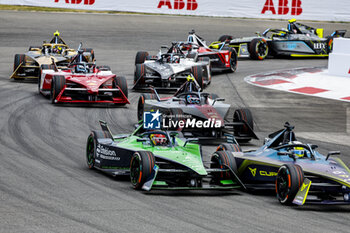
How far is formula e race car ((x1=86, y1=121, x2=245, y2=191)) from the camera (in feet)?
35.2

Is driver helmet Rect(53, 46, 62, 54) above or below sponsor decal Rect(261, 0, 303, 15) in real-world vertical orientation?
below

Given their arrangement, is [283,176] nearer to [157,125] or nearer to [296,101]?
[157,125]

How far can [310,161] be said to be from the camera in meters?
10.7

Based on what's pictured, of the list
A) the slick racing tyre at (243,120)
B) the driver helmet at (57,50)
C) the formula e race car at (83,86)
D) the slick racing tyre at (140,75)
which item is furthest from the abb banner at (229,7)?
the slick racing tyre at (243,120)

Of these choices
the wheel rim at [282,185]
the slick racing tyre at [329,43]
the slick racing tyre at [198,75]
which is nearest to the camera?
the wheel rim at [282,185]

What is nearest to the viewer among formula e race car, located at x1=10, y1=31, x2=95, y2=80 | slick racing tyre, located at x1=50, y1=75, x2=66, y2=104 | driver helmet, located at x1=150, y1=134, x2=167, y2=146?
driver helmet, located at x1=150, y1=134, x2=167, y2=146

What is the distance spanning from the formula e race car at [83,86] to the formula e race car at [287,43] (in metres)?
11.0

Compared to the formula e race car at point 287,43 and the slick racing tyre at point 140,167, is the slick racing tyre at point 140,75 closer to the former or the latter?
the formula e race car at point 287,43

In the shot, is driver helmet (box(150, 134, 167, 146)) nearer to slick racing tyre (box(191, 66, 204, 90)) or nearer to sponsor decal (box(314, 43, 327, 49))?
slick racing tyre (box(191, 66, 204, 90))

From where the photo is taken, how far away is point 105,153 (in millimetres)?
12172

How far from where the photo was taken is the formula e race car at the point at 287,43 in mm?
30766

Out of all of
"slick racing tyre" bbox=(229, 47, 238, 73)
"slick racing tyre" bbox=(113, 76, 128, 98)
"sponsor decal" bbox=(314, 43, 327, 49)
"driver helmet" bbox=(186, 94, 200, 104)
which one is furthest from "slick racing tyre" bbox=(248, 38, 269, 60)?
"driver helmet" bbox=(186, 94, 200, 104)

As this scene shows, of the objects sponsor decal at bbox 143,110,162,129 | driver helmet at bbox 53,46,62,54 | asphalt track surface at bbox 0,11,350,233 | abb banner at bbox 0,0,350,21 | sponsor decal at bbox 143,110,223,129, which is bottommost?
asphalt track surface at bbox 0,11,350,233

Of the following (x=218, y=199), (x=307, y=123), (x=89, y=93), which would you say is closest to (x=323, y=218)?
(x=218, y=199)
